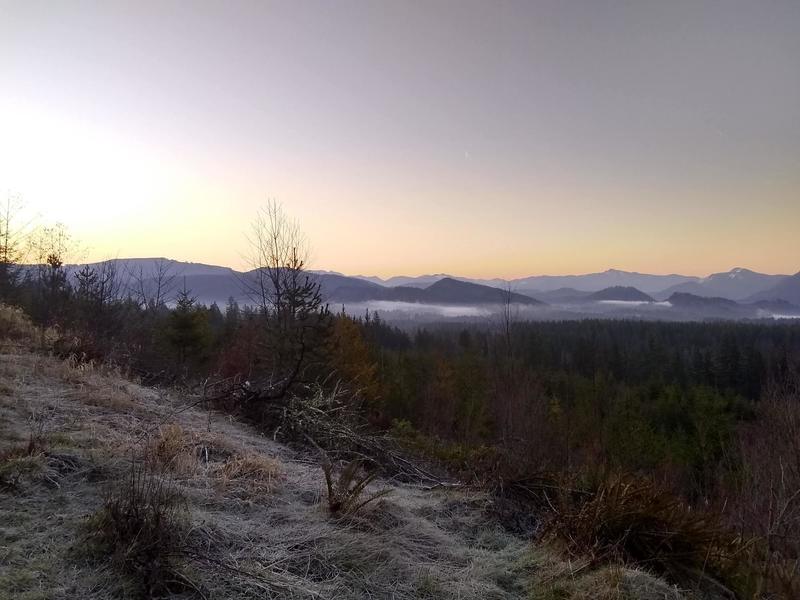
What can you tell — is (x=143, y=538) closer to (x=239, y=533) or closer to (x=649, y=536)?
(x=239, y=533)

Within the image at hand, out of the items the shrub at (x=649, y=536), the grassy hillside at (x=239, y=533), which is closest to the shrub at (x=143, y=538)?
the grassy hillside at (x=239, y=533)

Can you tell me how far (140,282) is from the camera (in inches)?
1304

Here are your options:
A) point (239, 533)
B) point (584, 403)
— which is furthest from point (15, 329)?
point (584, 403)

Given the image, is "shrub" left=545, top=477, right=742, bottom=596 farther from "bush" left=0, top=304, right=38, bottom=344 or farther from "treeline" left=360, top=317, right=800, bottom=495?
"bush" left=0, top=304, right=38, bottom=344

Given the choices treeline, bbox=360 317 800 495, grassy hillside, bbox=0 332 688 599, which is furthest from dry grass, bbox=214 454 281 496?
treeline, bbox=360 317 800 495

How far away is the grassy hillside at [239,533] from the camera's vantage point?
2498 millimetres

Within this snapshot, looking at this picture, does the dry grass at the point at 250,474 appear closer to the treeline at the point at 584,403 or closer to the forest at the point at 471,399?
the forest at the point at 471,399

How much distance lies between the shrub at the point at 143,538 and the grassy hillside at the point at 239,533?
0.01 meters

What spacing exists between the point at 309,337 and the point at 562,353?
63.4 metres

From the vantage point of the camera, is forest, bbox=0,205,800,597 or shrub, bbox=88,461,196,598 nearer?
shrub, bbox=88,461,196,598

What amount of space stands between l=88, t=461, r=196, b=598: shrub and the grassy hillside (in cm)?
1

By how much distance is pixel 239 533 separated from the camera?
10.0ft

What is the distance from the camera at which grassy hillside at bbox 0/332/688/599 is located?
8.20ft

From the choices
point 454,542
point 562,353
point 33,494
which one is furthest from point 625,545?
point 562,353
